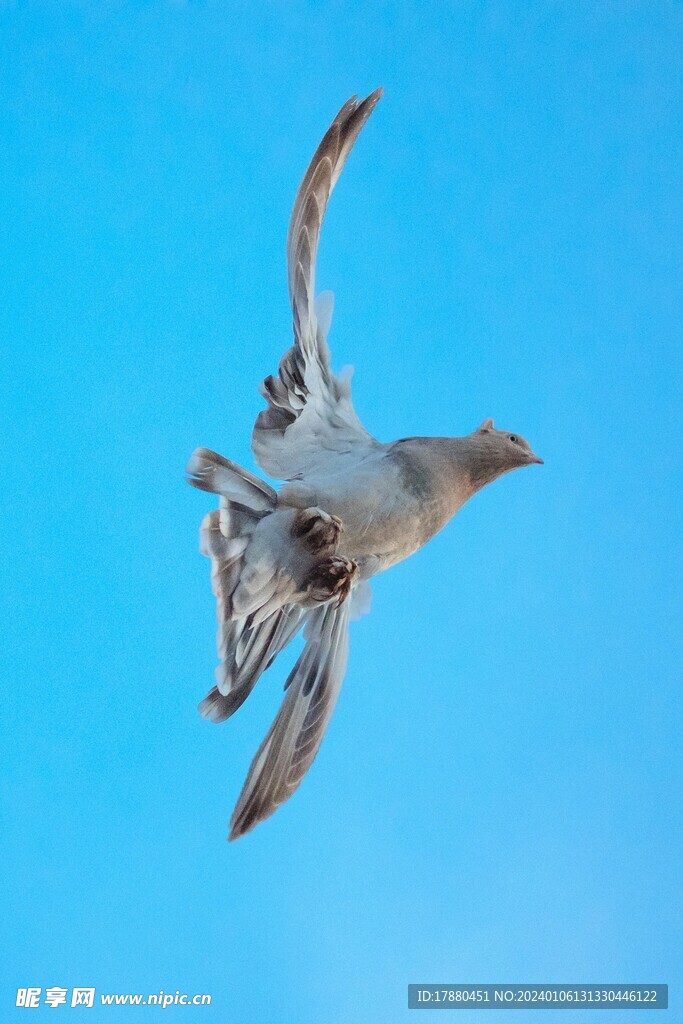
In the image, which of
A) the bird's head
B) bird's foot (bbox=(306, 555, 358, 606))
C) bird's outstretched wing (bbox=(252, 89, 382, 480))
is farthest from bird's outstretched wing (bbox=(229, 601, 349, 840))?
the bird's head

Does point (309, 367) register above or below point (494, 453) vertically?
above

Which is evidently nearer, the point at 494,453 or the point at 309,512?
the point at 309,512

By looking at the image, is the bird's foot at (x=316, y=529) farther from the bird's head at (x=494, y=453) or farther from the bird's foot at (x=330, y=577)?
the bird's head at (x=494, y=453)

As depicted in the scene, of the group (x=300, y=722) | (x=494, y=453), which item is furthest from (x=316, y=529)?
(x=494, y=453)

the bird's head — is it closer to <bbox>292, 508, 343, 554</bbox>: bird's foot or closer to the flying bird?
the flying bird

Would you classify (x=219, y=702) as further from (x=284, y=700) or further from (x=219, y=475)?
(x=219, y=475)

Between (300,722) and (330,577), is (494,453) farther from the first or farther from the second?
(300,722)

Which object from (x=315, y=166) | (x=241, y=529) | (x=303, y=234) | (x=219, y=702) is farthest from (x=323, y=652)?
(x=315, y=166)
